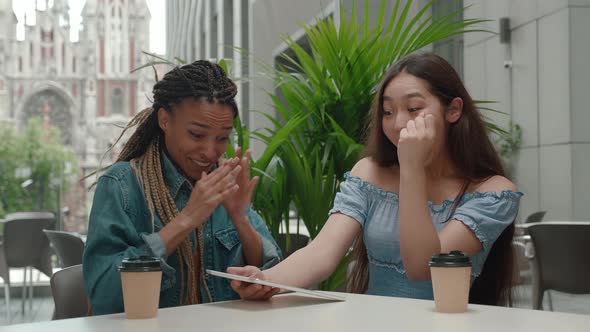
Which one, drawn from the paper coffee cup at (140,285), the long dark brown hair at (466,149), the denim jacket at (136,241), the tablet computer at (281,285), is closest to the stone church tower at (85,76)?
the long dark brown hair at (466,149)

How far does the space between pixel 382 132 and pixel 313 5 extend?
6.15m

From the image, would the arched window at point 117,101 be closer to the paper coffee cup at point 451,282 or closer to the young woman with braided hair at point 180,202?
the young woman with braided hair at point 180,202

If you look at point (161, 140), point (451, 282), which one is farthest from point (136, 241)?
point (451, 282)

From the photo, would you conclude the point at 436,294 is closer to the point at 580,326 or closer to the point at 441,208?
the point at 580,326

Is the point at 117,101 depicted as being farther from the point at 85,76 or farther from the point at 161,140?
the point at 161,140

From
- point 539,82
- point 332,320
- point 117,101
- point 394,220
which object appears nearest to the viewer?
point 332,320

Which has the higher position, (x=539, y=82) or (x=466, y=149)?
(x=539, y=82)

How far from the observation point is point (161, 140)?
1.96 metres

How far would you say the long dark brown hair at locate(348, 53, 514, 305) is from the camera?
2.03 metres

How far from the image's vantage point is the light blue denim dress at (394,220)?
1946 mm

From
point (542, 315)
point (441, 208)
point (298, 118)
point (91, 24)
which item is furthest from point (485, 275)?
point (91, 24)

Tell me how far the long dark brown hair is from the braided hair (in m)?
0.43

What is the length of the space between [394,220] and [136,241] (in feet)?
2.14

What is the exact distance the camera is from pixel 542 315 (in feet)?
4.42
